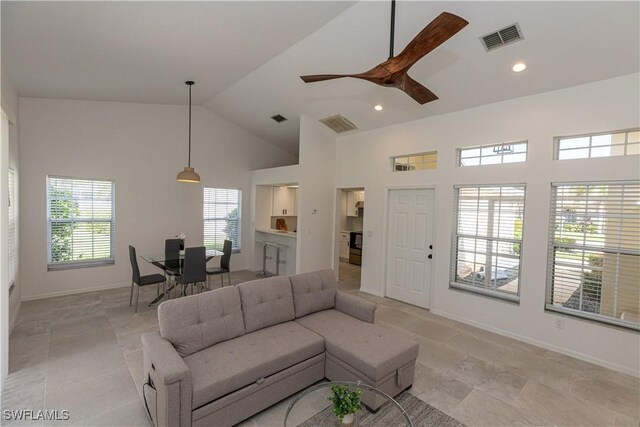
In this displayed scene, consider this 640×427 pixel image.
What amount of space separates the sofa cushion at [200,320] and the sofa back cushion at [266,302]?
82mm

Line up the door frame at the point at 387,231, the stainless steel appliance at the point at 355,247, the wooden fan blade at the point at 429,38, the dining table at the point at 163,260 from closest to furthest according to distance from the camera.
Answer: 1. the wooden fan blade at the point at 429,38
2. the door frame at the point at 387,231
3. the dining table at the point at 163,260
4. the stainless steel appliance at the point at 355,247

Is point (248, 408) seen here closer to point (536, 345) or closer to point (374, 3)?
point (536, 345)

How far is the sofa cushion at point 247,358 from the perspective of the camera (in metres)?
2.11

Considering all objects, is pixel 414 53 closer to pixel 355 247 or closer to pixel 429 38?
pixel 429 38

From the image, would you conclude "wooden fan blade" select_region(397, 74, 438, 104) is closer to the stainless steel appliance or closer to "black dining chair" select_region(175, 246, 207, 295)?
"black dining chair" select_region(175, 246, 207, 295)

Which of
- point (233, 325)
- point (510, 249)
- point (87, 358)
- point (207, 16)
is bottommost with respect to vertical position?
point (87, 358)

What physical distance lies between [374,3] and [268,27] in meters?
1.15

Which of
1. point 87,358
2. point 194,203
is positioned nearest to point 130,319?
point 87,358

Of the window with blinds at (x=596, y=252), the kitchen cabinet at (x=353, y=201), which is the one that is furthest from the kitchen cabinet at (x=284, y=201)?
the window with blinds at (x=596, y=252)

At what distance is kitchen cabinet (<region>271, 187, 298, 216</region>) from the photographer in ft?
24.6

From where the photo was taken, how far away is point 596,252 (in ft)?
11.1

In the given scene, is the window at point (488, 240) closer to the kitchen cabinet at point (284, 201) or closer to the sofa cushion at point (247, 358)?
the sofa cushion at point (247, 358)

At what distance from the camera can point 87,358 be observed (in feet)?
10.4

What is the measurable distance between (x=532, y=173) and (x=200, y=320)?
406 centimetres
